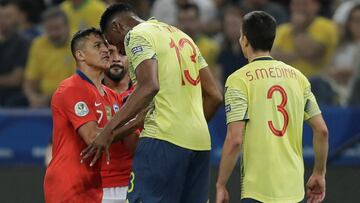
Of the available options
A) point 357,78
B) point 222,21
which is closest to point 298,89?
point 357,78

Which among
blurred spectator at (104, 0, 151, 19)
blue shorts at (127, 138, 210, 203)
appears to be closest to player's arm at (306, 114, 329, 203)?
blue shorts at (127, 138, 210, 203)

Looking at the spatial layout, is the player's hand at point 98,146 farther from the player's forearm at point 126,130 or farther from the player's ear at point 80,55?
the player's ear at point 80,55

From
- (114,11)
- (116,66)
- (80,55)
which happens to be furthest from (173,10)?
(114,11)

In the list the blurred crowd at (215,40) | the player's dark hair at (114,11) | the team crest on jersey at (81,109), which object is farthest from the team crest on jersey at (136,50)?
the blurred crowd at (215,40)

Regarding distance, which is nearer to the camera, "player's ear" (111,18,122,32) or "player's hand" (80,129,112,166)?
"player's hand" (80,129,112,166)

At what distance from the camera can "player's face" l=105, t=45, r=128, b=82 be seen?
25.3 ft

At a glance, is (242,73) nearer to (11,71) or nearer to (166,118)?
(166,118)

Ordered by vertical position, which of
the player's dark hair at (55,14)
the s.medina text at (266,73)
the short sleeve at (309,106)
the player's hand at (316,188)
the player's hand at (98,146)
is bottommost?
the player's hand at (316,188)

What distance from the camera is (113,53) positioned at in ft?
25.4

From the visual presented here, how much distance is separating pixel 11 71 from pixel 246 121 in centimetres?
613

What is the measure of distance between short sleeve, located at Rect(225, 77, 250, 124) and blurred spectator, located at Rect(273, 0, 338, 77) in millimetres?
4883

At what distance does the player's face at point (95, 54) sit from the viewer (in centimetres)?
725

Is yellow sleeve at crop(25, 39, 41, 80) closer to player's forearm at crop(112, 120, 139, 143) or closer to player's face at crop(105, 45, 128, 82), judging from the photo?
player's face at crop(105, 45, 128, 82)

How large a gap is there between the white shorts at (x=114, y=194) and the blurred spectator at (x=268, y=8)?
16.0 feet
